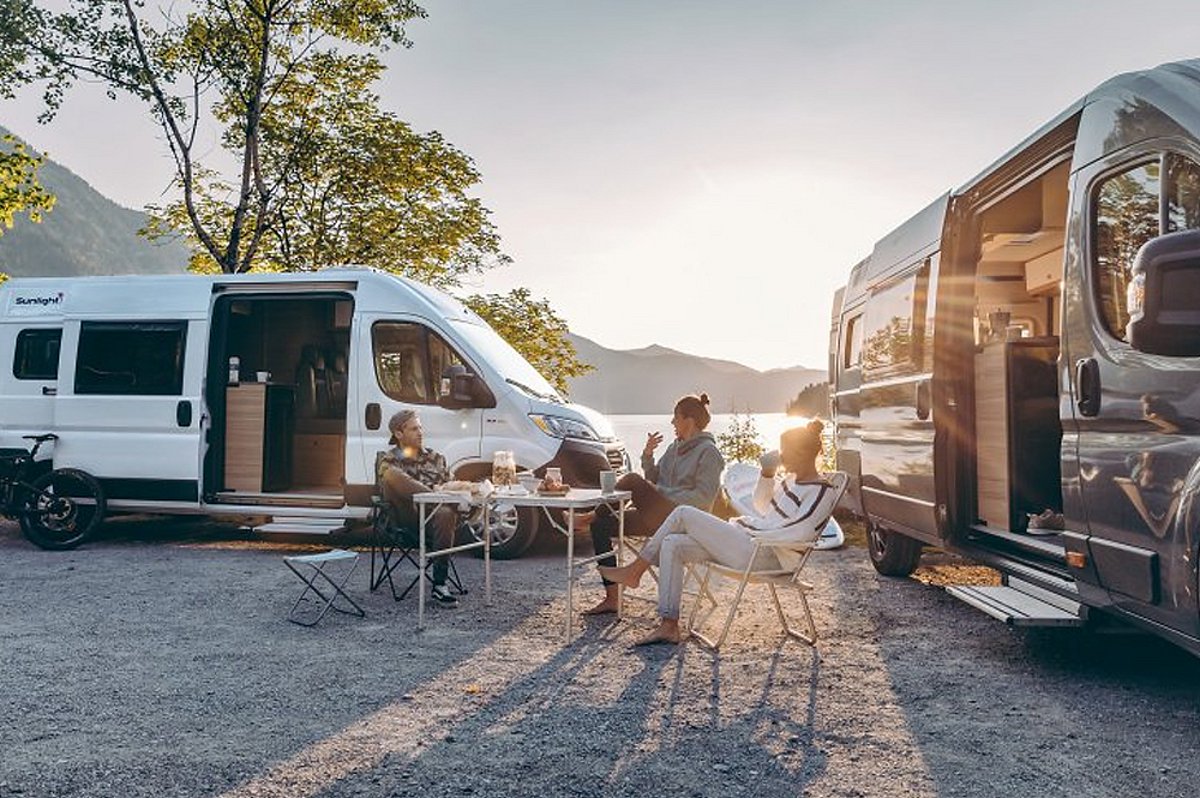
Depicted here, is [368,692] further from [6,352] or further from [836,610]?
[6,352]

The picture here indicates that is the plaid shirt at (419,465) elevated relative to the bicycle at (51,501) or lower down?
elevated

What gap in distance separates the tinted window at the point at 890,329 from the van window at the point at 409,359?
352cm

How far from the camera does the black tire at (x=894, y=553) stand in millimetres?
7512

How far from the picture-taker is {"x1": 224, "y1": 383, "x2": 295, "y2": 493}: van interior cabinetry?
373 inches

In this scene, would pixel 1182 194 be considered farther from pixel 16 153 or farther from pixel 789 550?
pixel 16 153

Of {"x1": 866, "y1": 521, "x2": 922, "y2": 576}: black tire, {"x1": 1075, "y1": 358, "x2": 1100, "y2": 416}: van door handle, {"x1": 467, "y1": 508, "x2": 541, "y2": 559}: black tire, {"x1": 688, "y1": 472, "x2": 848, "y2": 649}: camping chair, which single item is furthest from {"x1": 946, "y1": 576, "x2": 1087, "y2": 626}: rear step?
{"x1": 467, "y1": 508, "x2": 541, "y2": 559}: black tire

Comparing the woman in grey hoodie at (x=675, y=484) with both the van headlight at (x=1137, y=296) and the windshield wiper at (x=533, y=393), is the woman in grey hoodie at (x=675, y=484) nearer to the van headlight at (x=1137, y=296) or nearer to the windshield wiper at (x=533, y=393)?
the windshield wiper at (x=533, y=393)

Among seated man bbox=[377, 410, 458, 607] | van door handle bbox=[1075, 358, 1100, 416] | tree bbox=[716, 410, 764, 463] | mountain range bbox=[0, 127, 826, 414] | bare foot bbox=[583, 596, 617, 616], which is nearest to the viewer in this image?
van door handle bbox=[1075, 358, 1100, 416]

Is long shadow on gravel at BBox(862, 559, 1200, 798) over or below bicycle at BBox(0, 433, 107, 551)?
below

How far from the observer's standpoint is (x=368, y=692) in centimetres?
449

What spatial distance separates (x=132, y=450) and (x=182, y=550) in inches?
41.0

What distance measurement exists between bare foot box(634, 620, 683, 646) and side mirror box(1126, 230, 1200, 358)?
2.98 m

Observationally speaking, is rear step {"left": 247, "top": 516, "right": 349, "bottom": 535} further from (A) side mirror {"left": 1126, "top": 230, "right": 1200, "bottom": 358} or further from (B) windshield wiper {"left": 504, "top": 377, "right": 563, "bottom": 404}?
(A) side mirror {"left": 1126, "top": 230, "right": 1200, "bottom": 358}

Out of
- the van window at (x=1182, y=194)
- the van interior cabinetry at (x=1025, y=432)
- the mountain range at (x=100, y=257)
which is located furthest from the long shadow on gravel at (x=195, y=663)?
the mountain range at (x=100, y=257)
